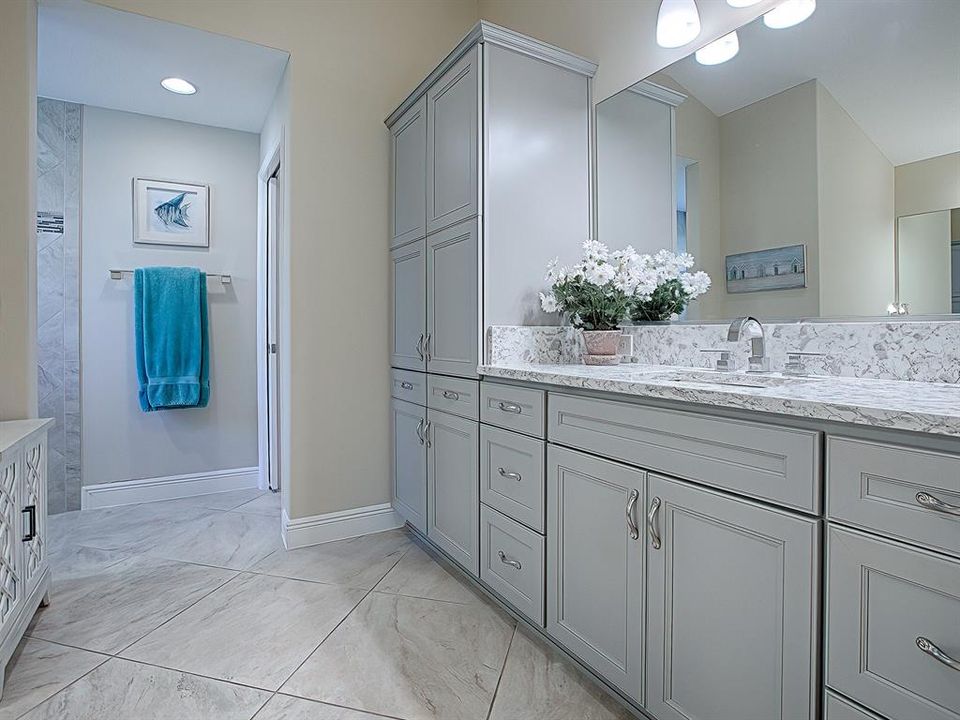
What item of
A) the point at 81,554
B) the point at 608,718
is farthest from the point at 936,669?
the point at 81,554

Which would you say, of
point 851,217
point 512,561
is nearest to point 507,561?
point 512,561

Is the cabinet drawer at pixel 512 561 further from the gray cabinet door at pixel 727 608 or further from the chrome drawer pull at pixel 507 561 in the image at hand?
the gray cabinet door at pixel 727 608

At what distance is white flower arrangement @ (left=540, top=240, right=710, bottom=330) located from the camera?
2012 mm

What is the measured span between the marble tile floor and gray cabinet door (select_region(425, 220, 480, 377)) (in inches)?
35.4

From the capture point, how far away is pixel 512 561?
1.86m

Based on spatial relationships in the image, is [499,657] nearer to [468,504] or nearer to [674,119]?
[468,504]

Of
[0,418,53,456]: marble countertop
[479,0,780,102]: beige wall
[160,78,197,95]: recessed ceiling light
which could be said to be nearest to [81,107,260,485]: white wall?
[160,78,197,95]: recessed ceiling light

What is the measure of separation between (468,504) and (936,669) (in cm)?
147

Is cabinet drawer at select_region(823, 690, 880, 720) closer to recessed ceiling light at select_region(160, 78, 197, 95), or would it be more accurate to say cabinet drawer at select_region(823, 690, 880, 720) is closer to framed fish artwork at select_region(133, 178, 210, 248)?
recessed ceiling light at select_region(160, 78, 197, 95)

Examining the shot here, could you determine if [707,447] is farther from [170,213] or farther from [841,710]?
[170,213]

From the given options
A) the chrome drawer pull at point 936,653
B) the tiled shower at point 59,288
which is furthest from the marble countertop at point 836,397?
the tiled shower at point 59,288

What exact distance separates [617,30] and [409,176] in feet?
3.48

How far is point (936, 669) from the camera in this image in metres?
0.84

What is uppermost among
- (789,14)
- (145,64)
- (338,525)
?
(145,64)
